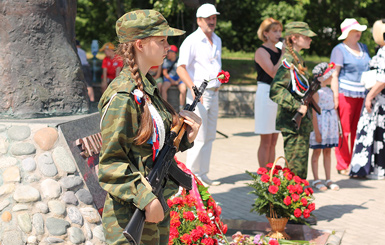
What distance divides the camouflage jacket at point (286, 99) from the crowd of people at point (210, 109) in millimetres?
10

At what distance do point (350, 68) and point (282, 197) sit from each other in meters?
3.58

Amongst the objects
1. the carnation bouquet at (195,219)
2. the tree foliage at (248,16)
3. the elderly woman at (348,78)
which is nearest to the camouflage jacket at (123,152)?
the carnation bouquet at (195,219)

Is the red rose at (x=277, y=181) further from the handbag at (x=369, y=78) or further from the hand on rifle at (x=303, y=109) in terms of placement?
the handbag at (x=369, y=78)

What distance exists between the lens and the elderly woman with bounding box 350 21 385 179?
823cm

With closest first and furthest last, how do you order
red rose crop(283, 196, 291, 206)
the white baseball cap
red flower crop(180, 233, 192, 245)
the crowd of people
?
1. the crowd of people
2. red flower crop(180, 233, 192, 245)
3. red rose crop(283, 196, 291, 206)
4. the white baseball cap

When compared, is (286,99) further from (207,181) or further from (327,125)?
(207,181)

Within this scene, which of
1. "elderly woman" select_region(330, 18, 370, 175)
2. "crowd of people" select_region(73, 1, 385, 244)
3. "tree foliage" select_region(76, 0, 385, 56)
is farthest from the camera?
"tree foliage" select_region(76, 0, 385, 56)

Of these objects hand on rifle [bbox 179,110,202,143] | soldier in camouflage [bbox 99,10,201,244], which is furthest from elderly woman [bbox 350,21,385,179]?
soldier in camouflage [bbox 99,10,201,244]

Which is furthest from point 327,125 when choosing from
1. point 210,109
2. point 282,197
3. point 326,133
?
point 282,197

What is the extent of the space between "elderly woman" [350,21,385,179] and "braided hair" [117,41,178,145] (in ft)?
18.7

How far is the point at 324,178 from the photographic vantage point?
8.20 m

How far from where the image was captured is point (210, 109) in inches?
290

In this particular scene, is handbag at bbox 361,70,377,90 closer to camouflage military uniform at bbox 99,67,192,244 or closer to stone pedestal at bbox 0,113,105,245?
stone pedestal at bbox 0,113,105,245

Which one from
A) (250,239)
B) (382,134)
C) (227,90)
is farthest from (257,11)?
(250,239)
